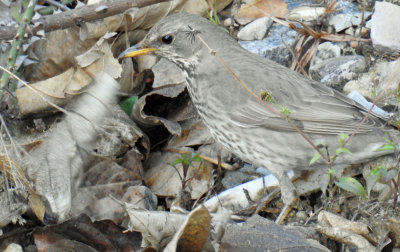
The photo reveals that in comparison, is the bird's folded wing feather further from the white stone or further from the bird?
the white stone

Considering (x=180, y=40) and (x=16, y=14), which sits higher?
(x=16, y=14)

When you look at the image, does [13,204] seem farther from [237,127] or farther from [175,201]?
[237,127]

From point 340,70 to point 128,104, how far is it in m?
1.62

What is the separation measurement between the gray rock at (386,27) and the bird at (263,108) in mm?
864

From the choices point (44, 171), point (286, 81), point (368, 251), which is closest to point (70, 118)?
point (44, 171)

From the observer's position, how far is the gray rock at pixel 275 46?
5.99 metres

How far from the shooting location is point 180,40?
523 cm

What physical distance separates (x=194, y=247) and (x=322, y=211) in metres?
0.83

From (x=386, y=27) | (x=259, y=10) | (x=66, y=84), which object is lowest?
(x=66, y=84)

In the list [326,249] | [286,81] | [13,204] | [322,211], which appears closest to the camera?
[326,249]

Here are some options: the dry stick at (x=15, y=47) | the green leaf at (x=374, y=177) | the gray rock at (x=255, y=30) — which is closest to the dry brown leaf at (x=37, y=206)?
the dry stick at (x=15, y=47)

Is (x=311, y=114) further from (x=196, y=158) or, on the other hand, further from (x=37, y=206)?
(x=37, y=206)

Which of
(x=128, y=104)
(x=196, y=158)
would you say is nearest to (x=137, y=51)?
(x=128, y=104)

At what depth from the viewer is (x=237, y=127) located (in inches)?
197
